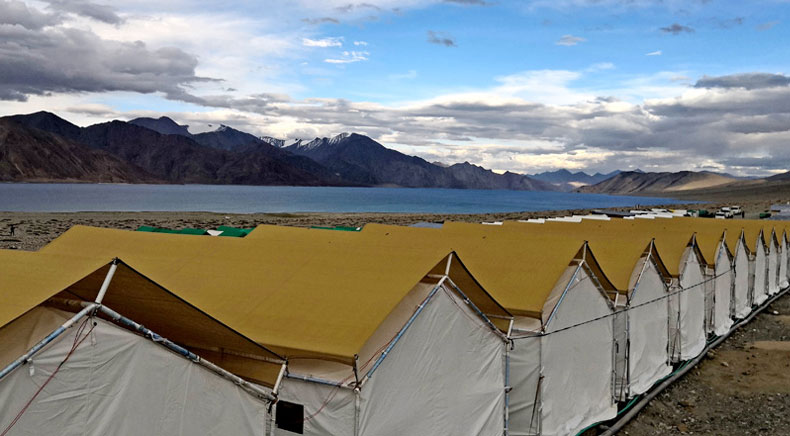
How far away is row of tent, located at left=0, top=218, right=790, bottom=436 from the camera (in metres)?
5.26

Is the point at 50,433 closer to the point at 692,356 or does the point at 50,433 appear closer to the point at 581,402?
the point at 581,402

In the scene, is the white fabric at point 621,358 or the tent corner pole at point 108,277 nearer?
the tent corner pole at point 108,277

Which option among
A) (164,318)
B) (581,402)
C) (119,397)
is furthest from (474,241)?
(119,397)

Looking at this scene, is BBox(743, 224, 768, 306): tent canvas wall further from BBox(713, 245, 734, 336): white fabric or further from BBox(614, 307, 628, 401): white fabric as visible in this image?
BBox(614, 307, 628, 401): white fabric

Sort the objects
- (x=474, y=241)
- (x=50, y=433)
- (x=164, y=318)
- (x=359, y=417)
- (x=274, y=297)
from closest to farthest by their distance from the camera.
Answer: (x=50, y=433)
(x=164, y=318)
(x=359, y=417)
(x=274, y=297)
(x=474, y=241)

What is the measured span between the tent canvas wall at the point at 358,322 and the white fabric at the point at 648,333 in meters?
4.93

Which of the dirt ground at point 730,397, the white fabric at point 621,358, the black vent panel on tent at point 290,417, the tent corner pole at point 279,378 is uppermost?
the tent corner pole at point 279,378

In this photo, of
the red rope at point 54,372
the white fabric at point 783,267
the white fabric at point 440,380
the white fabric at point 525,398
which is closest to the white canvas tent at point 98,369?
the red rope at point 54,372

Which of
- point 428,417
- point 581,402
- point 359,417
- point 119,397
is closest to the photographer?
point 119,397

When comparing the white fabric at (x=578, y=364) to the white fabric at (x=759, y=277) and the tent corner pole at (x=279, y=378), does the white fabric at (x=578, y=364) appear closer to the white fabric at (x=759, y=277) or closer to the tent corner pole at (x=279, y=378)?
the tent corner pole at (x=279, y=378)

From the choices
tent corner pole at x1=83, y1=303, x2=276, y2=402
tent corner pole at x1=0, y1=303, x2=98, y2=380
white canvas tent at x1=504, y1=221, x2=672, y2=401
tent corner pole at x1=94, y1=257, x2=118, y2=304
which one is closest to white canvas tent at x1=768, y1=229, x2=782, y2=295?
white canvas tent at x1=504, y1=221, x2=672, y2=401

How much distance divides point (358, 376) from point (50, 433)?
3.08 metres

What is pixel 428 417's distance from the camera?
7969 millimetres

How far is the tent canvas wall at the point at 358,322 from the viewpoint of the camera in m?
7.08
